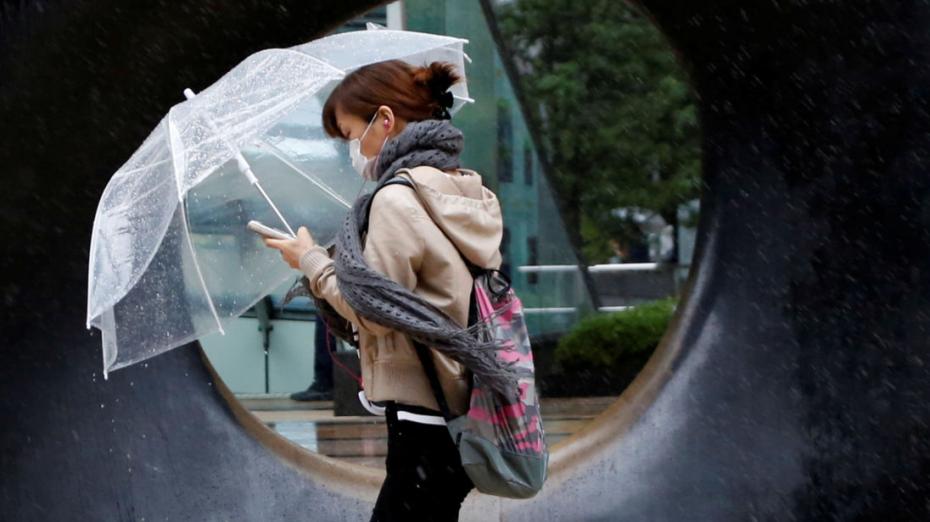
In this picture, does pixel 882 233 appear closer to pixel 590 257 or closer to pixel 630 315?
pixel 630 315

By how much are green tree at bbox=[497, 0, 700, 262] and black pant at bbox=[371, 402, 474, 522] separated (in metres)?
7.37

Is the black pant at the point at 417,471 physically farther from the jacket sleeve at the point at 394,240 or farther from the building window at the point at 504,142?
the building window at the point at 504,142

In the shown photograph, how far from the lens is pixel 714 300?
516 centimetres

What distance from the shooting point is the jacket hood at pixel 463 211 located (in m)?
3.17

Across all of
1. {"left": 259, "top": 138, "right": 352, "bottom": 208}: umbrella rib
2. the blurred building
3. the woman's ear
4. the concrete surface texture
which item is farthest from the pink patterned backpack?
the blurred building

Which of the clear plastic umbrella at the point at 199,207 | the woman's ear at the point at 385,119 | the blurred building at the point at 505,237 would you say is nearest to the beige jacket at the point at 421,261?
the woman's ear at the point at 385,119

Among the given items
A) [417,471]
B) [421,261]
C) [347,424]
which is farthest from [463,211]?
[347,424]

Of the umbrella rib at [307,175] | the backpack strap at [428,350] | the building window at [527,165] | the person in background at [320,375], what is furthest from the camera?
the building window at [527,165]

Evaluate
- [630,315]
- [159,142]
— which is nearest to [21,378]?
[159,142]

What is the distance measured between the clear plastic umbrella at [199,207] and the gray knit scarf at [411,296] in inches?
8.9

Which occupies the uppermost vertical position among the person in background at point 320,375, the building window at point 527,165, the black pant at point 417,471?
the black pant at point 417,471

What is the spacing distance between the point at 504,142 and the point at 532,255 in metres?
0.80

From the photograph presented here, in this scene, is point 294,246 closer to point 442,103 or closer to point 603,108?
point 442,103

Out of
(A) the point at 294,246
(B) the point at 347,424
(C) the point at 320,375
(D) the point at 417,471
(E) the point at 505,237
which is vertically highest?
(A) the point at 294,246
